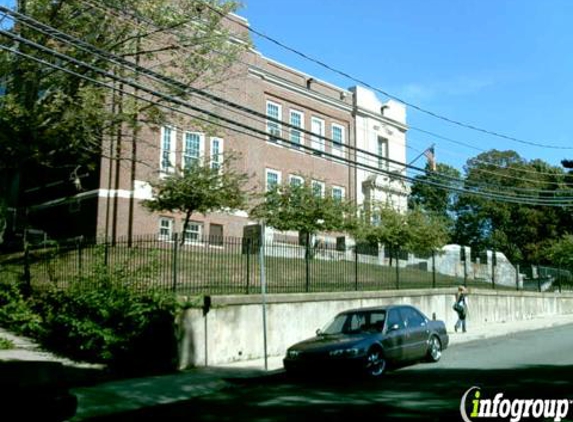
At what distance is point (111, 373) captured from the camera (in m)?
14.3

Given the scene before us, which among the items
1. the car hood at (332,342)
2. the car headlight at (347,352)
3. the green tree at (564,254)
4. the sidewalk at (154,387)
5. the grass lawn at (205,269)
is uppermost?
the green tree at (564,254)

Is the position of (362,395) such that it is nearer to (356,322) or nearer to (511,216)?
(356,322)

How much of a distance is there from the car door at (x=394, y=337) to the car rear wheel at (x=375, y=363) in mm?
209

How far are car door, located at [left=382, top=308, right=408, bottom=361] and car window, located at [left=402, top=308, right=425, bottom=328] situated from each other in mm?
283

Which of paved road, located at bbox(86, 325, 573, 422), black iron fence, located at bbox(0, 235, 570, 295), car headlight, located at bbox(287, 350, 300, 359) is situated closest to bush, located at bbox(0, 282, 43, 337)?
black iron fence, located at bbox(0, 235, 570, 295)

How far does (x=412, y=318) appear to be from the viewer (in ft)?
51.6

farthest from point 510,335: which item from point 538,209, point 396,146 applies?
point 538,209

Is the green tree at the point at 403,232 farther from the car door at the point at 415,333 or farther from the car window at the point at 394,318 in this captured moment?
the car window at the point at 394,318

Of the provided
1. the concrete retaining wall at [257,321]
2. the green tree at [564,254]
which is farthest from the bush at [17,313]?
the green tree at [564,254]

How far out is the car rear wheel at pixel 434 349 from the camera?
15.6m

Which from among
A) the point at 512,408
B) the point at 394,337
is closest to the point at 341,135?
the point at 394,337

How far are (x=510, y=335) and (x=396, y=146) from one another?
26371mm

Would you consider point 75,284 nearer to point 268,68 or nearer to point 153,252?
point 153,252

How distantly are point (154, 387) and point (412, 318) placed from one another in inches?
247
